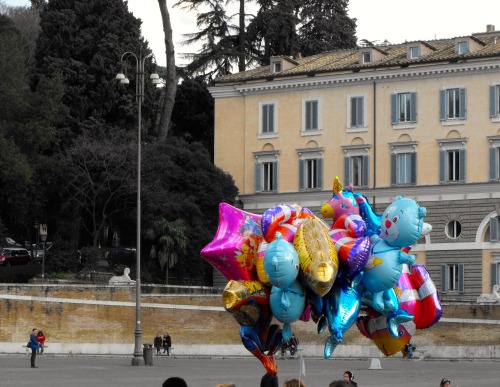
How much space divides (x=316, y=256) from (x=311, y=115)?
40.1 metres

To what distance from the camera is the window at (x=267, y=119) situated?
61188mm

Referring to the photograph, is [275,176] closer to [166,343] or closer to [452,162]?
[452,162]

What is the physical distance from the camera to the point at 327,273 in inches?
802

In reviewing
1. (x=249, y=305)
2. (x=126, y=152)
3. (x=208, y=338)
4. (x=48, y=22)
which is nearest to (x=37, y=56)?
(x=48, y=22)

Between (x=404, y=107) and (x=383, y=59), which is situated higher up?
(x=383, y=59)

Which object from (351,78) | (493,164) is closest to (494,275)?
(493,164)

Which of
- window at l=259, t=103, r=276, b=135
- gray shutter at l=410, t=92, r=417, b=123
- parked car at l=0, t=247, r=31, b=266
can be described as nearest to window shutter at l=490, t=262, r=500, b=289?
gray shutter at l=410, t=92, r=417, b=123

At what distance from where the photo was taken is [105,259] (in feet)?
183

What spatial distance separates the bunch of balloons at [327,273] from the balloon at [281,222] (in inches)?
0.6

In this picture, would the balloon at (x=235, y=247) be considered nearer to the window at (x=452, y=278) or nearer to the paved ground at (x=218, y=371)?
the paved ground at (x=218, y=371)

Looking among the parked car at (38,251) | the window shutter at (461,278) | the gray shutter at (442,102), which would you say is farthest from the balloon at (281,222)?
the parked car at (38,251)

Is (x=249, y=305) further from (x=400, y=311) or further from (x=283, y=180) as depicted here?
(x=283, y=180)

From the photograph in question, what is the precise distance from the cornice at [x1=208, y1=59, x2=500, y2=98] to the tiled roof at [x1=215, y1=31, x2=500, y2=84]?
21 cm

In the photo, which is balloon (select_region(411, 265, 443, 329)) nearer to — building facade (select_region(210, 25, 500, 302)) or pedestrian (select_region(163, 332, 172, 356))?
pedestrian (select_region(163, 332, 172, 356))
